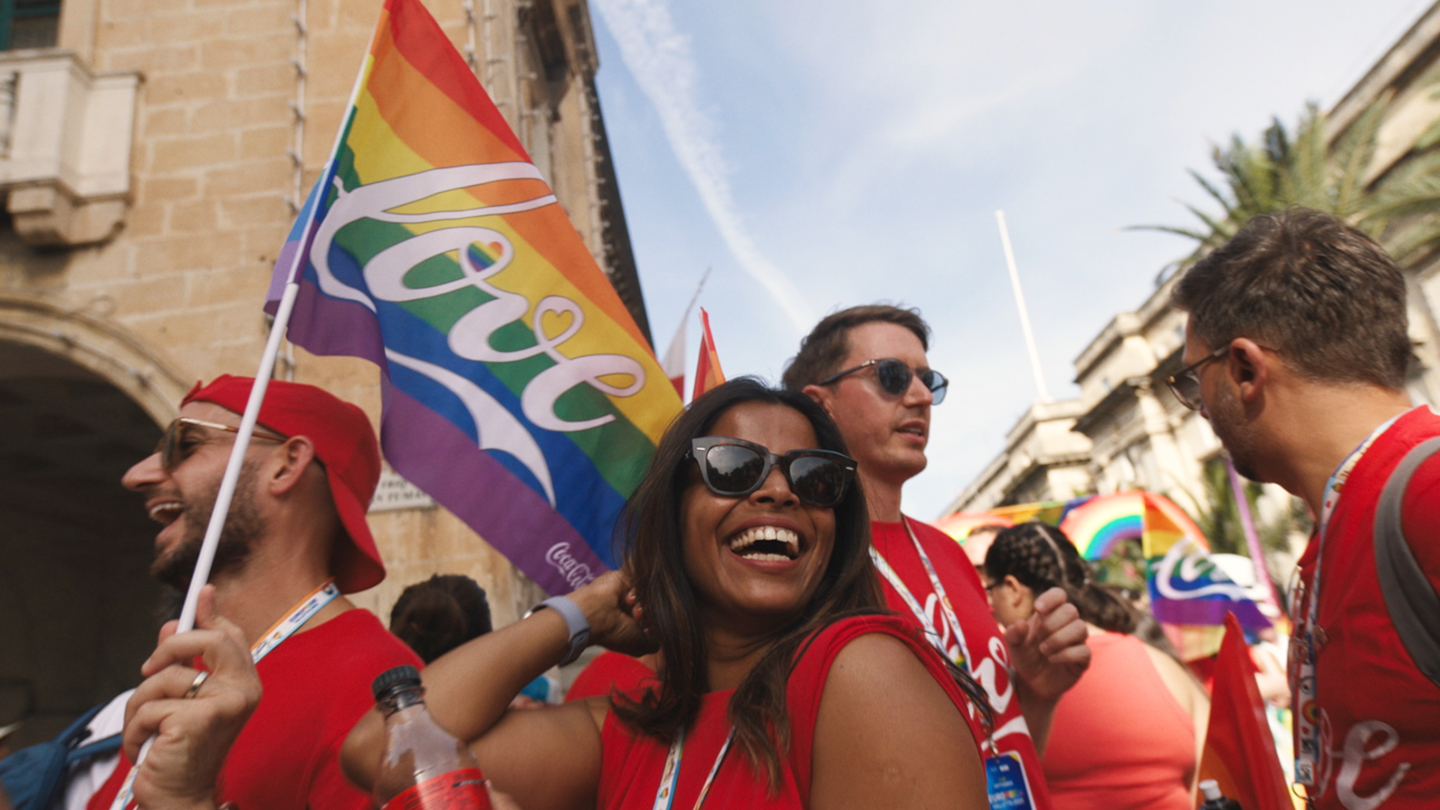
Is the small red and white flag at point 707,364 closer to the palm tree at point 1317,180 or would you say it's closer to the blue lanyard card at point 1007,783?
the blue lanyard card at point 1007,783

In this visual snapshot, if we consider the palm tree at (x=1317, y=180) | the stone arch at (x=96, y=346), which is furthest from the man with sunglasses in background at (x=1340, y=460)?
the palm tree at (x=1317, y=180)

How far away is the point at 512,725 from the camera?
1.64m

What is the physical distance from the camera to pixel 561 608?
6.07 ft

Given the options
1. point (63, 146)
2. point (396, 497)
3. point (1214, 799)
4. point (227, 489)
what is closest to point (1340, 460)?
point (1214, 799)

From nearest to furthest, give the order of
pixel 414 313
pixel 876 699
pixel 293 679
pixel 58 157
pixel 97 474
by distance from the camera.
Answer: pixel 876 699 < pixel 293 679 < pixel 414 313 < pixel 58 157 < pixel 97 474

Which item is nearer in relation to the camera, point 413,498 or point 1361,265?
point 1361,265

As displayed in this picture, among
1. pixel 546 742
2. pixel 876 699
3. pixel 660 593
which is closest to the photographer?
pixel 876 699

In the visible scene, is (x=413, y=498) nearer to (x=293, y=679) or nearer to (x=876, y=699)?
(x=293, y=679)

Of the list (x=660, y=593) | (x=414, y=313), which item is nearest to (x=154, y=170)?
(x=414, y=313)

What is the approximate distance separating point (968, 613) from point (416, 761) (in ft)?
5.71

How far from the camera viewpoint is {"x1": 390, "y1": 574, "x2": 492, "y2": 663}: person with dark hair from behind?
138 inches

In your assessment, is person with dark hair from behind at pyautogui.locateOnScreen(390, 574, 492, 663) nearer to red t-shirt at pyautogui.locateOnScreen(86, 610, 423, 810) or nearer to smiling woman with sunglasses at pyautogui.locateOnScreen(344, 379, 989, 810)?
red t-shirt at pyautogui.locateOnScreen(86, 610, 423, 810)

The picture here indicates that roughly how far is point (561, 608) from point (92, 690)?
12.0 meters

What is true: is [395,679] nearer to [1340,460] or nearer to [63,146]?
[1340,460]
